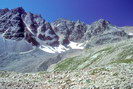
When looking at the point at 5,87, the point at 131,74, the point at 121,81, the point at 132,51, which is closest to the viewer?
the point at 121,81

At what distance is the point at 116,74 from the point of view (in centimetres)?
2791

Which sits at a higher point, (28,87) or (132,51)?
(132,51)

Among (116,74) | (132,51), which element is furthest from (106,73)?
(132,51)

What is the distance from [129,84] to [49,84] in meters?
11.0

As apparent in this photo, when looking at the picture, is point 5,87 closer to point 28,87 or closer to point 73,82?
point 28,87

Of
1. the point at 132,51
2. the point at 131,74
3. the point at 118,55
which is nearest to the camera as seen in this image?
the point at 131,74

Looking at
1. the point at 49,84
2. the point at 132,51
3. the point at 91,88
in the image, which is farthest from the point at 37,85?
the point at 132,51

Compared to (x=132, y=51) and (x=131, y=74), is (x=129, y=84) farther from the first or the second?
(x=132, y=51)

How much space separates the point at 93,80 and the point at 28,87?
294 inches

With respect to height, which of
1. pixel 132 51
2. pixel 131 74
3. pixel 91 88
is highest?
pixel 132 51

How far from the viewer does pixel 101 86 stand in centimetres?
2317

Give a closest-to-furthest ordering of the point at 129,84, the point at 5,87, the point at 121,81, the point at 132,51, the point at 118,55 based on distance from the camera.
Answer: the point at 129,84 → the point at 121,81 → the point at 5,87 → the point at 132,51 → the point at 118,55

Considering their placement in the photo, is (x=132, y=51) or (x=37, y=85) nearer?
(x=37, y=85)

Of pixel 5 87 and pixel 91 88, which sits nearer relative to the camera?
pixel 91 88
